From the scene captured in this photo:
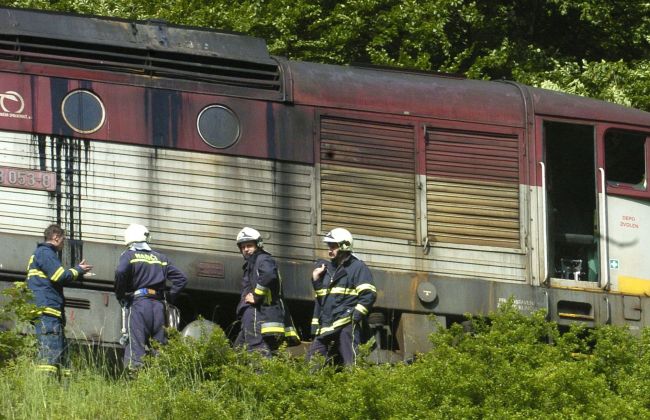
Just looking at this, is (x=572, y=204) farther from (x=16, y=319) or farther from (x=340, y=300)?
(x=16, y=319)

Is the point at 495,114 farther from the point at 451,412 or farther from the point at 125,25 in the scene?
the point at 451,412

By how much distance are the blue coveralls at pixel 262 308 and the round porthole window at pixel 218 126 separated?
4.88 ft

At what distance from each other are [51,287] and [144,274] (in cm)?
84

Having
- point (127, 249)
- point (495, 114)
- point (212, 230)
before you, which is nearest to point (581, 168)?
point (495, 114)

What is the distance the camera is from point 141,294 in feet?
46.2

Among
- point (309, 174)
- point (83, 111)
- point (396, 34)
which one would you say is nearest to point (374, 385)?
point (309, 174)

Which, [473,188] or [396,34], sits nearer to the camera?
[473,188]

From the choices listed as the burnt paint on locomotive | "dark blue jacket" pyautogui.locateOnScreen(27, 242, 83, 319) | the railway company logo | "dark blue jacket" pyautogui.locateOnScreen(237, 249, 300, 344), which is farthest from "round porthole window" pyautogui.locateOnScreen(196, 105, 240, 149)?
"dark blue jacket" pyautogui.locateOnScreen(27, 242, 83, 319)

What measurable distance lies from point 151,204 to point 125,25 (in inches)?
75.7

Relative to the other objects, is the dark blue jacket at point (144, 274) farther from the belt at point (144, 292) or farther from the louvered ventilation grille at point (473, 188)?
the louvered ventilation grille at point (473, 188)

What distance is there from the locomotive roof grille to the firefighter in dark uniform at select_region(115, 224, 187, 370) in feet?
6.34

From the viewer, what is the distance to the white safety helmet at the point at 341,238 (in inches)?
571

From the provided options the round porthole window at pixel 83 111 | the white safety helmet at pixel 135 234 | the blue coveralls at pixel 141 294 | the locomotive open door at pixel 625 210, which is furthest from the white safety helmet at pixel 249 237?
the locomotive open door at pixel 625 210

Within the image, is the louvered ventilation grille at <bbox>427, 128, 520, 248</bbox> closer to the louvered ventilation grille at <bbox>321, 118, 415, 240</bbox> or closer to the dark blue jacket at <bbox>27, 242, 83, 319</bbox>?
the louvered ventilation grille at <bbox>321, 118, 415, 240</bbox>
